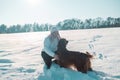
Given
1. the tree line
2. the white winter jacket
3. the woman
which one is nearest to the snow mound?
the woman

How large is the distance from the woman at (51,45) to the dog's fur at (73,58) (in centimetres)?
25

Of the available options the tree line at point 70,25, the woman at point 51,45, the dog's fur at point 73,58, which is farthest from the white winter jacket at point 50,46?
the tree line at point 70,25

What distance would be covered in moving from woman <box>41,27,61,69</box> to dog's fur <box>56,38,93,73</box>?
25 centimetres

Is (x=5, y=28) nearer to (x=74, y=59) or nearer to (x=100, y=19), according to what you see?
(x=100, y=19)

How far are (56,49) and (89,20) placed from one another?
10540cm

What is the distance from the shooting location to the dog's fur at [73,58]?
6207 millimetres

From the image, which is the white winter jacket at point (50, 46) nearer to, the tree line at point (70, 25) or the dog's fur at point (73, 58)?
the dog's fur at point (73, 58)

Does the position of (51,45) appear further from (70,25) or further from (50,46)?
(70,25)

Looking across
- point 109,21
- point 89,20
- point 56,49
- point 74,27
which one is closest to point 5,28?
point 74,27

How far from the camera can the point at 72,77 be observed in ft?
20.3

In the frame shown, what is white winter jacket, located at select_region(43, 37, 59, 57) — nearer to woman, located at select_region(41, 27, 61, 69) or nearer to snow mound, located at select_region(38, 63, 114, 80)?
woman, located at select_region(41, 27, 61, 69)

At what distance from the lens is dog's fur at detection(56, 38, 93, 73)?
6.21 metres

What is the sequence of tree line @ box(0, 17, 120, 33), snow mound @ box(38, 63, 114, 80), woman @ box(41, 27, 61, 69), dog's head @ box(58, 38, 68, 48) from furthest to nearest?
1. tree line @ box(0, 17, 120, 33)
2. woman @ box(41, 27, 61, 69)
3. dog's head @ box(58, 38, 68, 48)
4. snow mound @ box(38, 63, 114, 80)

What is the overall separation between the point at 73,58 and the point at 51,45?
93 cm
